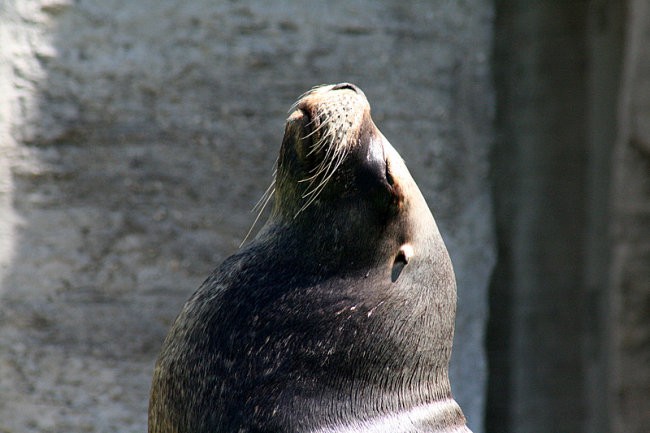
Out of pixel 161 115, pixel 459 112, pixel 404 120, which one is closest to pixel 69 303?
pixel 161 115

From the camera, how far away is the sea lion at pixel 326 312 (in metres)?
1.72

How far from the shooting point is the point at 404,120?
3463mm

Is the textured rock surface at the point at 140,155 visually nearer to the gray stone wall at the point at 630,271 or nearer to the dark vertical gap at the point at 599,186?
the gray stone wall at the point at 630,271

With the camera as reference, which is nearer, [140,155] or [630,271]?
[140,155]

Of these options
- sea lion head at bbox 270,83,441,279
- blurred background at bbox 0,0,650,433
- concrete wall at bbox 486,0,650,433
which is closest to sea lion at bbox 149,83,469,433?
sea lion head at bbox 270,83,441,279

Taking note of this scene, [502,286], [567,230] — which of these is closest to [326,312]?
[502,286]

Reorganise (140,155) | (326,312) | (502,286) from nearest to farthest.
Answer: (326,312), (140,155), (502,286)

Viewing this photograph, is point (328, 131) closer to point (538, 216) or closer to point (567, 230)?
point (538, 216)

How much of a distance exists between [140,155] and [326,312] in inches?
68.0

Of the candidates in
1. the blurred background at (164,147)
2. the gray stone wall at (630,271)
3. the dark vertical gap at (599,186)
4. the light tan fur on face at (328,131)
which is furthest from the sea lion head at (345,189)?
the dark vertical gap at (599,186)

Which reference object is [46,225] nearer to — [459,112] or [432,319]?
[459,112]

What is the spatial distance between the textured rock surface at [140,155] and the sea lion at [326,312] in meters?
1.44

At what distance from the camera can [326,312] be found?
1781 millimetres

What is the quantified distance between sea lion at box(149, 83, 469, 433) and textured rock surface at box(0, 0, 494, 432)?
1441 millimetres
